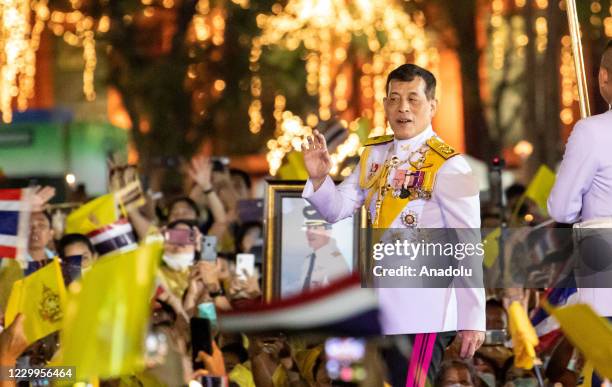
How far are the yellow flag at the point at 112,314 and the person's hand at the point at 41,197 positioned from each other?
622 cm

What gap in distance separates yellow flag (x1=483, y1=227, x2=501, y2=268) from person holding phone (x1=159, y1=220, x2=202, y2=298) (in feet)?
6.06

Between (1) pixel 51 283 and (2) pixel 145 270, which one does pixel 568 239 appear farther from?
(2) pixel 145 270

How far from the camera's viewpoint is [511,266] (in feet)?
37.4

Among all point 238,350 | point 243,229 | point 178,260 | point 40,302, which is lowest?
point 238,350

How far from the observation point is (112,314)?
4.37 m

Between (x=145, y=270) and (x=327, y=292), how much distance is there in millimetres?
467

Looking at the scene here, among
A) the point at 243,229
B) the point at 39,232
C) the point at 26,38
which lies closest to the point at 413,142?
the point at 39,232

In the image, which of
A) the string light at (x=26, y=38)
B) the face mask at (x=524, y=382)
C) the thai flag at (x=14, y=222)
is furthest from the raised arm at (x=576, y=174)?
the string light at (x=26, y=38)

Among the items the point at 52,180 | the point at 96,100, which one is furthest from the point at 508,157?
the point at 52,180

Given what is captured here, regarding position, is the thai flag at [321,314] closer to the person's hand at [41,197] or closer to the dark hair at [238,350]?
the dark hair at [238,350]

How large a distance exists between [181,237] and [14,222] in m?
1.69

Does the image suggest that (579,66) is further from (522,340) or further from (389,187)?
(522,340)

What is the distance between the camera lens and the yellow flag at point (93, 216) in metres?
11.2

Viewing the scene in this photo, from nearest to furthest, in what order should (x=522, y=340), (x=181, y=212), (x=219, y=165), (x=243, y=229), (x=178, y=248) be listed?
Answer: (x=522, y=340)
(x=178, y=248)
(x=243, y=229)
(x=181, y=212)
(x=219, y=165)
